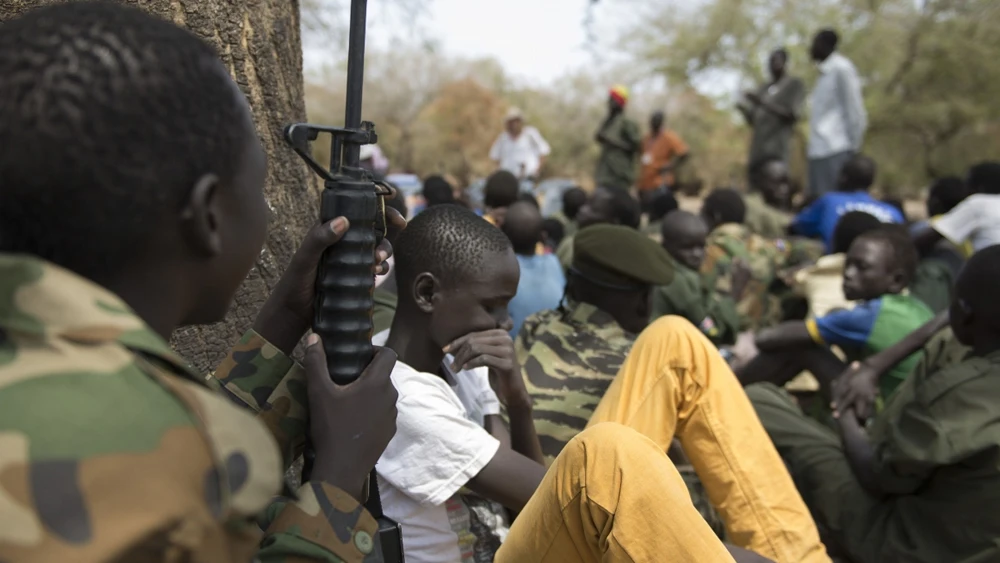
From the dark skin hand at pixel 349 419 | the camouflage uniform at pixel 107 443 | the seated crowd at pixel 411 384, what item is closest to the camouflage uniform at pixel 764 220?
the seated crowd at pixel 411 384

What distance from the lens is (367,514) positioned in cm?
138

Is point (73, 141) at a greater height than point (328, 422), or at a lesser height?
greater

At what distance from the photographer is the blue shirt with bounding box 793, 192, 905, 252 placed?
254 inches

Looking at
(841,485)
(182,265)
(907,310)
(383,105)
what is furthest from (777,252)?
(383,105)

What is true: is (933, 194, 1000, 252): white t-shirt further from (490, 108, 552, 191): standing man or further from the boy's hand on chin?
(490, 108, 552, 191): standing man

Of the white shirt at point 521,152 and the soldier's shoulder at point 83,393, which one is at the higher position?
the soldier's shoulder at point 83,393

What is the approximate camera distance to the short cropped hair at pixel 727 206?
21.3 ft

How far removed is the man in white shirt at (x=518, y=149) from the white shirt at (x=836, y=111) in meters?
3.98

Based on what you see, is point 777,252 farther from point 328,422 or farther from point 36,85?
point 36,85

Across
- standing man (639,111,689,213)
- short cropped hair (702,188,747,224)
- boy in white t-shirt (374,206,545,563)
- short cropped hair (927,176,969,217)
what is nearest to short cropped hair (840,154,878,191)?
short cropped hair (927,176,969,217)

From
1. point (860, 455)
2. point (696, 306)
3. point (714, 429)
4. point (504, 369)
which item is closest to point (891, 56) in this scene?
point (696, 306)

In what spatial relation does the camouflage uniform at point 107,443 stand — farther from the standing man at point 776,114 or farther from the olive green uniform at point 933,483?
the standing man at point 776,114

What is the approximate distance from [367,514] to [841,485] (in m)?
2.27

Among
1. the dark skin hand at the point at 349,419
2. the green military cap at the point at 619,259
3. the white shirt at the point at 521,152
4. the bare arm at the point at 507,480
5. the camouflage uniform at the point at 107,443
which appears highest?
the camouflage uniform at the point at 107,443
